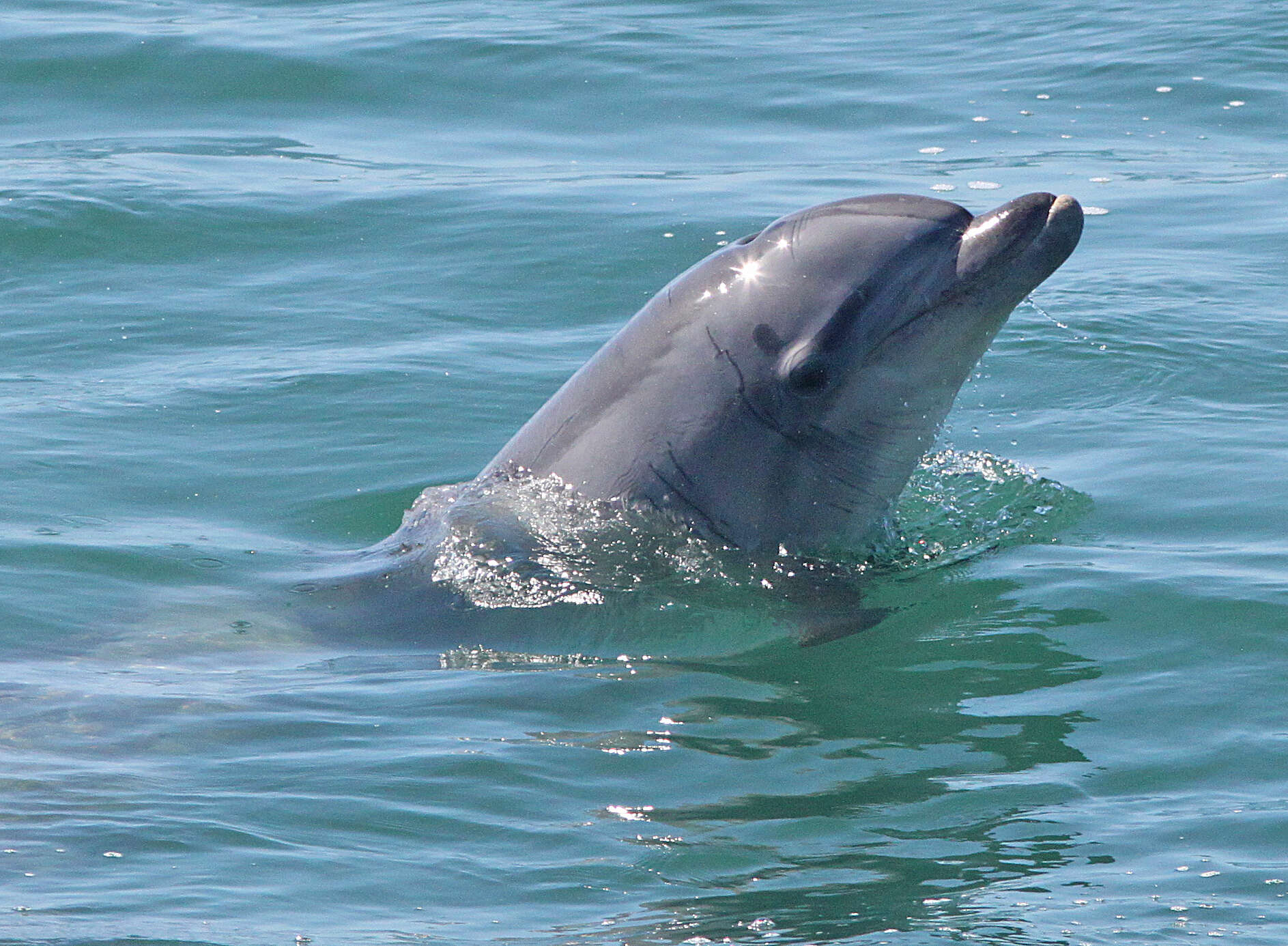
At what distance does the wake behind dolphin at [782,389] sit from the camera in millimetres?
8000

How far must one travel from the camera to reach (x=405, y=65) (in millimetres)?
19594

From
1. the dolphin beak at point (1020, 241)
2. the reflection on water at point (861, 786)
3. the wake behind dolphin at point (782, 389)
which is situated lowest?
the reflection on water at point (861, 786)

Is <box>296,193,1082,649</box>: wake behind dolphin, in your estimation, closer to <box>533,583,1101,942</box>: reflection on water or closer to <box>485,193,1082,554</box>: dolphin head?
<box>485,193,1082,554</box>: dolphin head

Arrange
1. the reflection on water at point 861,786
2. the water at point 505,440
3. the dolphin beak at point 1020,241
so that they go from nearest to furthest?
1. the reflection on water at point 861,786
2. the water at point 505,440
3. the dolphin beak at point 1020,241

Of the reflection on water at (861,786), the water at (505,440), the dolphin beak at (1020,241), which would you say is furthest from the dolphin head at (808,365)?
the reflection on water at (861,786)

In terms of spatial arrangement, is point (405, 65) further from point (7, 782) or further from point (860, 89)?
point (7, 782)

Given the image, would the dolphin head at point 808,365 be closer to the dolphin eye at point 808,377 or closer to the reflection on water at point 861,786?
the dolphin eye at point 808,377

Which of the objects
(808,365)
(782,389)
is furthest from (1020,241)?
(782,389)

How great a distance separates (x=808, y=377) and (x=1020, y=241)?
1.01 m

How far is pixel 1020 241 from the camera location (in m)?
7.97

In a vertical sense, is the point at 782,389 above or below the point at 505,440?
above

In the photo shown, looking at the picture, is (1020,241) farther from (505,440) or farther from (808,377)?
(505,440)

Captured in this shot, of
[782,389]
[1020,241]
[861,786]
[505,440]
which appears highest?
[1020,241]

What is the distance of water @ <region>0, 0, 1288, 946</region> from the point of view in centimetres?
604
